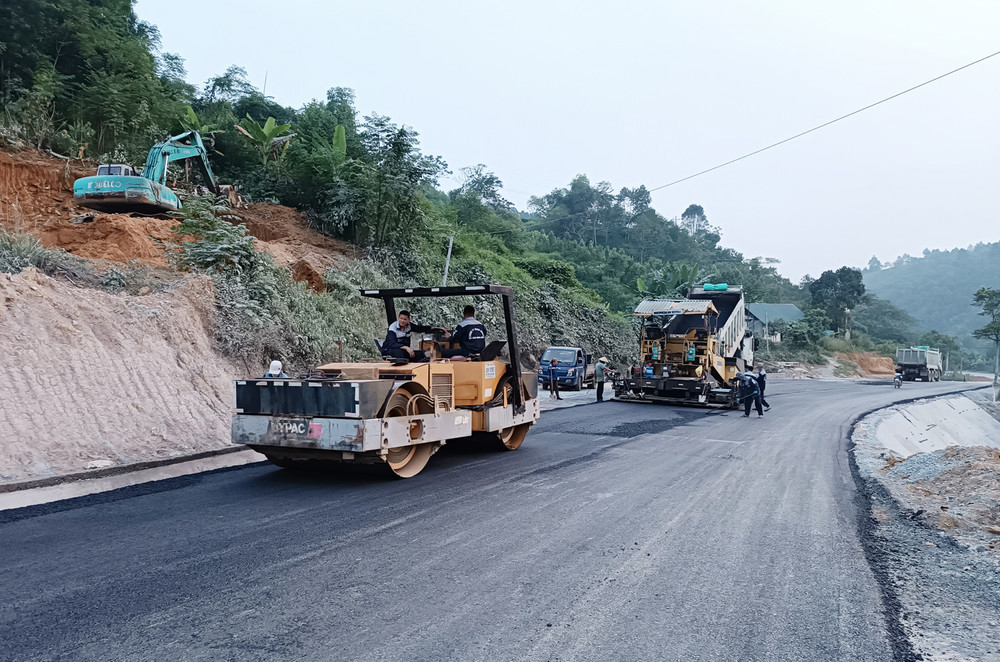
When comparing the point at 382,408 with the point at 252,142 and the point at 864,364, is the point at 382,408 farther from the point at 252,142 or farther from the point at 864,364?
the point at 864,364

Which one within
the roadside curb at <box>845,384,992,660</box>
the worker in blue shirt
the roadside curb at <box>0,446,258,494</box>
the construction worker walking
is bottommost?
the roadside curb at <box>845,384,992,660</box>

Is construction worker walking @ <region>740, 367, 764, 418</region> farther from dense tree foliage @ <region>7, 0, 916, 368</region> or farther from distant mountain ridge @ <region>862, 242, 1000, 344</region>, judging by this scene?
distant mountain ridge @ <region>862, 242, 1000, 344</region>

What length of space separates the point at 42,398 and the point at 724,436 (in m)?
11.5

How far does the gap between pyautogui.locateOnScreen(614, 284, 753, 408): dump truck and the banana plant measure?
15.9 metres

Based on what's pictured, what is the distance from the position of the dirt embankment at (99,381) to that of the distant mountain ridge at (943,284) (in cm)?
11422

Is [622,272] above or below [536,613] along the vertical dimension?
above

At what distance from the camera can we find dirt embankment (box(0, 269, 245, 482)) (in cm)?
793

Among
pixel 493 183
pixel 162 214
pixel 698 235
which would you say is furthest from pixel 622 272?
pixel 698 235

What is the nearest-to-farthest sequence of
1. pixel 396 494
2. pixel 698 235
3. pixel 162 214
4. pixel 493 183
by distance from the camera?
pixel 396 494 < pixel 162 214 < pixel 493 183 < pixel 698 235

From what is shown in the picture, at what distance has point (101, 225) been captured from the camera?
15328 millimetres

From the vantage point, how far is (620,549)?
535cm

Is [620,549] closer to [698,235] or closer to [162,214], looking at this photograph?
[162,214]

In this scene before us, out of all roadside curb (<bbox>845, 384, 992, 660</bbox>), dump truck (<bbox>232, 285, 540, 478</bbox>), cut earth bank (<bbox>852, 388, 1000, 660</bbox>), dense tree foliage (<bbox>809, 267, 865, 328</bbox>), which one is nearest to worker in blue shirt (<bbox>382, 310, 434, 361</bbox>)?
dump truck (<bbox>232, 285, 540, 478</bbox>)

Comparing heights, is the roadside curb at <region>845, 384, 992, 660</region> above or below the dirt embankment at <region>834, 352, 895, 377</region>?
below
